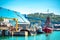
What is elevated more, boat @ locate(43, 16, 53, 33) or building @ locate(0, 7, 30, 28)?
building @ locate(0, 7, 30, 28)

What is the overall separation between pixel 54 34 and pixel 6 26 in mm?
955

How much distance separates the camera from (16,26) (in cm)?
579

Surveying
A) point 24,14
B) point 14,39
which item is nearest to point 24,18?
point 24,14

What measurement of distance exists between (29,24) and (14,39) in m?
0.41

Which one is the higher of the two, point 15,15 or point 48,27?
point 15,15

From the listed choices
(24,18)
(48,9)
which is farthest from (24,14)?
(48,9)

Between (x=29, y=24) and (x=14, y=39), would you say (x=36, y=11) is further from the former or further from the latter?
(x=14, y=39)

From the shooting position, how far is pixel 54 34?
5.73 metres

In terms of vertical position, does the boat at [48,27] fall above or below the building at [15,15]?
below

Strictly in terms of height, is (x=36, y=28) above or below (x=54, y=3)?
below

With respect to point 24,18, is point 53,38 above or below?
below

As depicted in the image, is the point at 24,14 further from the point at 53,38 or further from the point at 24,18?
the point at 53,38

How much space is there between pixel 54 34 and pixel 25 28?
1.90ft

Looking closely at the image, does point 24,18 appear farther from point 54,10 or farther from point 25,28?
point 54,10
